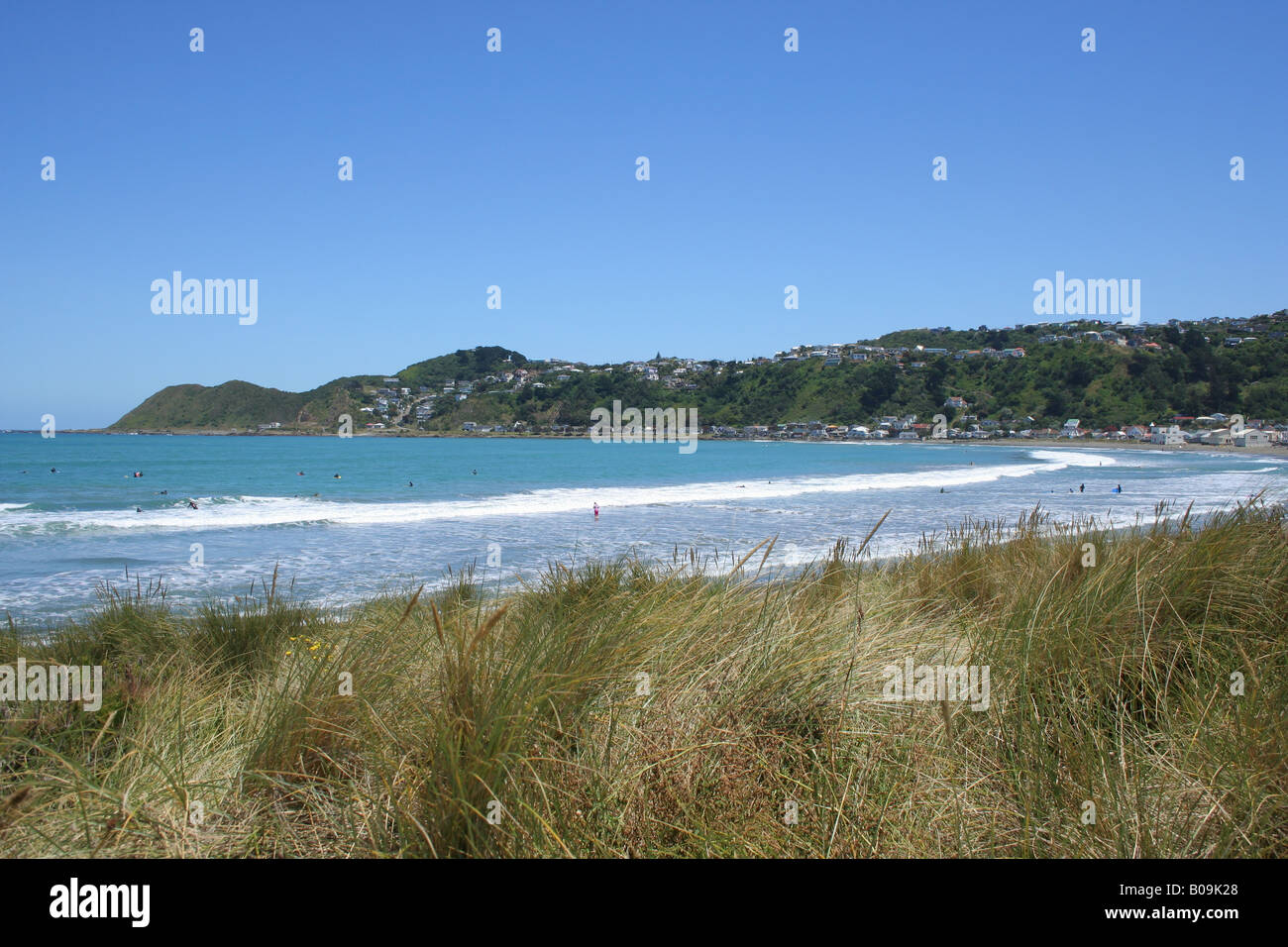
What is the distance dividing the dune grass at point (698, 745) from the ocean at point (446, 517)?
2.38 meters

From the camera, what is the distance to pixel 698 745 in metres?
2.36

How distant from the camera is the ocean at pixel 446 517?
12.1 metres

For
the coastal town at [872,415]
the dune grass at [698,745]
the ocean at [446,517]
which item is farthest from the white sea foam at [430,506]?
the coastal town at [872,415]

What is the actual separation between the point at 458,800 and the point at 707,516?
19.6 meters

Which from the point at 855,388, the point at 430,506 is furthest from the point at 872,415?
the point at 430,506

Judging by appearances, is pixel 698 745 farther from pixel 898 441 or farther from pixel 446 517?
pixel 898 441

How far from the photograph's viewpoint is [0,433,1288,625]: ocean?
12.1 m

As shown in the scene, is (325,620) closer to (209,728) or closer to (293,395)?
(209,728)

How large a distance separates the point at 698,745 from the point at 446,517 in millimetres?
21045

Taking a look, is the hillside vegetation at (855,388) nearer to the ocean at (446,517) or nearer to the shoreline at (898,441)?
the shoreline at (898,441)

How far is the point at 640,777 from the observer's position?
2.34m

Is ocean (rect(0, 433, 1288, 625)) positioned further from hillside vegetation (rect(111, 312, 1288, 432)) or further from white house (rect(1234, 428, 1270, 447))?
hillside vegetation (rect(111, 312, 1288, 432))

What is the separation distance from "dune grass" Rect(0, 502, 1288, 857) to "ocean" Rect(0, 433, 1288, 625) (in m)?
2.38

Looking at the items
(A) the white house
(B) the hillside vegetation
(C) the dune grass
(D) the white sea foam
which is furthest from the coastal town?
(C) the dune grass
